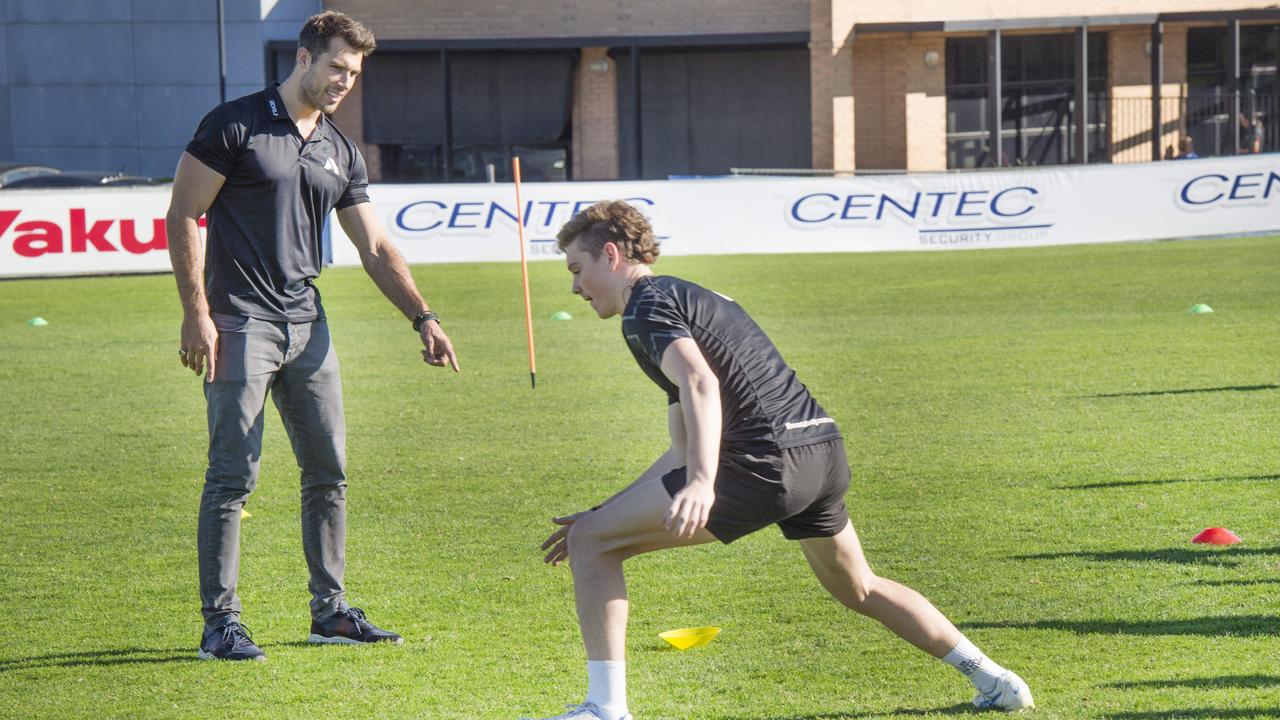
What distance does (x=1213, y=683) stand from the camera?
203 inches

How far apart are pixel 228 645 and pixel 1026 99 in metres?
39.3

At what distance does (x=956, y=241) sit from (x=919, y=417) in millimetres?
15531

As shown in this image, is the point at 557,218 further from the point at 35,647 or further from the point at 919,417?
the point at 35,647

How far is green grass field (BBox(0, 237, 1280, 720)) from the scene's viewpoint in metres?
5.39

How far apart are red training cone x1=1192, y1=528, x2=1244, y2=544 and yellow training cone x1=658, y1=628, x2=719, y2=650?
2411 mm

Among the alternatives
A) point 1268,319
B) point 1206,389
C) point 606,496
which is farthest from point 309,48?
point 1268,319

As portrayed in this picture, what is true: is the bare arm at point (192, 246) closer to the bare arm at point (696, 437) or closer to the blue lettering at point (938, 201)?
the bare arm at point (696, 437)

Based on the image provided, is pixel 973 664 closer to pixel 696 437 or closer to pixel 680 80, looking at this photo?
pixel 696 437

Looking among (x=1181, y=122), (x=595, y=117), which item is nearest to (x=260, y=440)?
(x=595, y=117)

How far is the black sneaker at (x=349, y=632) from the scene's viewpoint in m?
5.96

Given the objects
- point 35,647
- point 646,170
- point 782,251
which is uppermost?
point 646,170

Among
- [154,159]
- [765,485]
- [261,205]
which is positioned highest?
[154,159]

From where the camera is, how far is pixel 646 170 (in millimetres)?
42594

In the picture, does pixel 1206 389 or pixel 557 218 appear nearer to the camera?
pixel 1206 389
